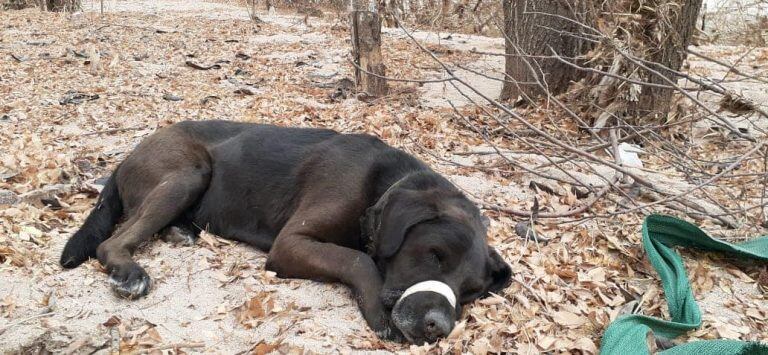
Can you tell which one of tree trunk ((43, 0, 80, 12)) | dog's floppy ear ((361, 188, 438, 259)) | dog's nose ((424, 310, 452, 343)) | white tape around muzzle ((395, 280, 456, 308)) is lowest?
dog's nose ((424, 310, 452, 343))

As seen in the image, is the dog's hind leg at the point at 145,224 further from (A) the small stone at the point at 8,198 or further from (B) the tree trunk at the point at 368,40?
(B) the tree trunk at the point at 368,40

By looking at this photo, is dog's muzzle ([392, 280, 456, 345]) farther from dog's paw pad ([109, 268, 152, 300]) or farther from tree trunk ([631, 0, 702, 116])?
tree trunk ([631, 0, 702, 116])

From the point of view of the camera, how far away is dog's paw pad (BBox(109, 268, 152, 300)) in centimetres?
354

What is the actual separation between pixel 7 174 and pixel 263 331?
130 inches

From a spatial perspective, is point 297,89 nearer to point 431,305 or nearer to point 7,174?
point 7,174

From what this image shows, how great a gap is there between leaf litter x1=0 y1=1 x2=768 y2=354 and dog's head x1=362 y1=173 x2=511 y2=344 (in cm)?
13

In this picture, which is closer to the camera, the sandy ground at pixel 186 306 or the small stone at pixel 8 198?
the sandy ground at pixel 186 306

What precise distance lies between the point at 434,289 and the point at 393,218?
1.84ft

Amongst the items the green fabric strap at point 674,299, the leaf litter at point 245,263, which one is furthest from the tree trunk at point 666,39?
the green fabric strap at point 674,299

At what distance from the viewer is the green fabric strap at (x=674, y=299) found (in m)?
3.01

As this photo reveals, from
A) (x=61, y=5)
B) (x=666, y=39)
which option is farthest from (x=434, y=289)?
(x=61, y=5)

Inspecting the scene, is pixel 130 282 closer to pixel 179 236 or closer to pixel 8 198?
pixel 179 236

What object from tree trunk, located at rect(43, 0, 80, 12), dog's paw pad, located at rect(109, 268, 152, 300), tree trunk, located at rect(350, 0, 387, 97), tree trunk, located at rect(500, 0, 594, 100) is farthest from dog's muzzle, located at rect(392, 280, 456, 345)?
tree trunk, located at rect(43, 0, 80, 12)

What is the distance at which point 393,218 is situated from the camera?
356 cm
